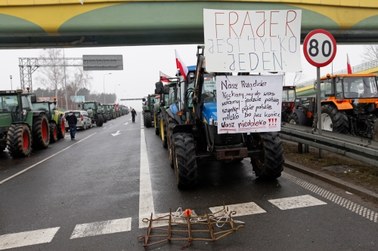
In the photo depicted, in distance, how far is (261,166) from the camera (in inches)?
283

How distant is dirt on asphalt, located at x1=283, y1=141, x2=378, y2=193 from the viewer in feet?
21.2

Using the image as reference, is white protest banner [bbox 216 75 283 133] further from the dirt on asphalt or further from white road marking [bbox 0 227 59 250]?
white road marking [bbox 0 227 59 250]

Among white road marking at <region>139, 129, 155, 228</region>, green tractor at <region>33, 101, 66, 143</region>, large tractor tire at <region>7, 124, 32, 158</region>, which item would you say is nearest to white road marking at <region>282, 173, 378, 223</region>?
white road marking at <region>139, 129, 155, 228</region>

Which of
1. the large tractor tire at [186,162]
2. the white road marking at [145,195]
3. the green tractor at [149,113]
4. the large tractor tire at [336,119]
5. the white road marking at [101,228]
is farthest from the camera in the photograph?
the green tractor at [149,113]

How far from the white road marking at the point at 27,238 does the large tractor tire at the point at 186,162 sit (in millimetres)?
2359

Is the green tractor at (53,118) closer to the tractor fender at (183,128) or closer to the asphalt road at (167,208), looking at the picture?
the asphalt road at (167,208)

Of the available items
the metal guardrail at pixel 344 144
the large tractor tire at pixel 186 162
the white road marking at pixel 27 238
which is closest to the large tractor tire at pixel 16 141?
the large tractor tire at pixel 186 162

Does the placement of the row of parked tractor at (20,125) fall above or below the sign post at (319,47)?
below

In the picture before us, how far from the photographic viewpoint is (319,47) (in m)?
7.92

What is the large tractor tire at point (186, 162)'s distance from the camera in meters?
6.52

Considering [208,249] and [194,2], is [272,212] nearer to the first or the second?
[208,249]

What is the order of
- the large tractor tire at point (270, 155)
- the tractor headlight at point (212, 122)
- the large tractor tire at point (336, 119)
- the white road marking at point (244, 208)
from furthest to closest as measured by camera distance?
the large tractor tire at point (336, 119) → the large tractor tire at point (270, 155) → the tractor headlight at point (212, 122) → the white road marking at point (244, 208)

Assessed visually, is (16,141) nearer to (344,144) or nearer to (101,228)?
(101,228)

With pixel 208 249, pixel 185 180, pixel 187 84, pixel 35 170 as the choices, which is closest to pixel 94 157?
pixel 35 170
